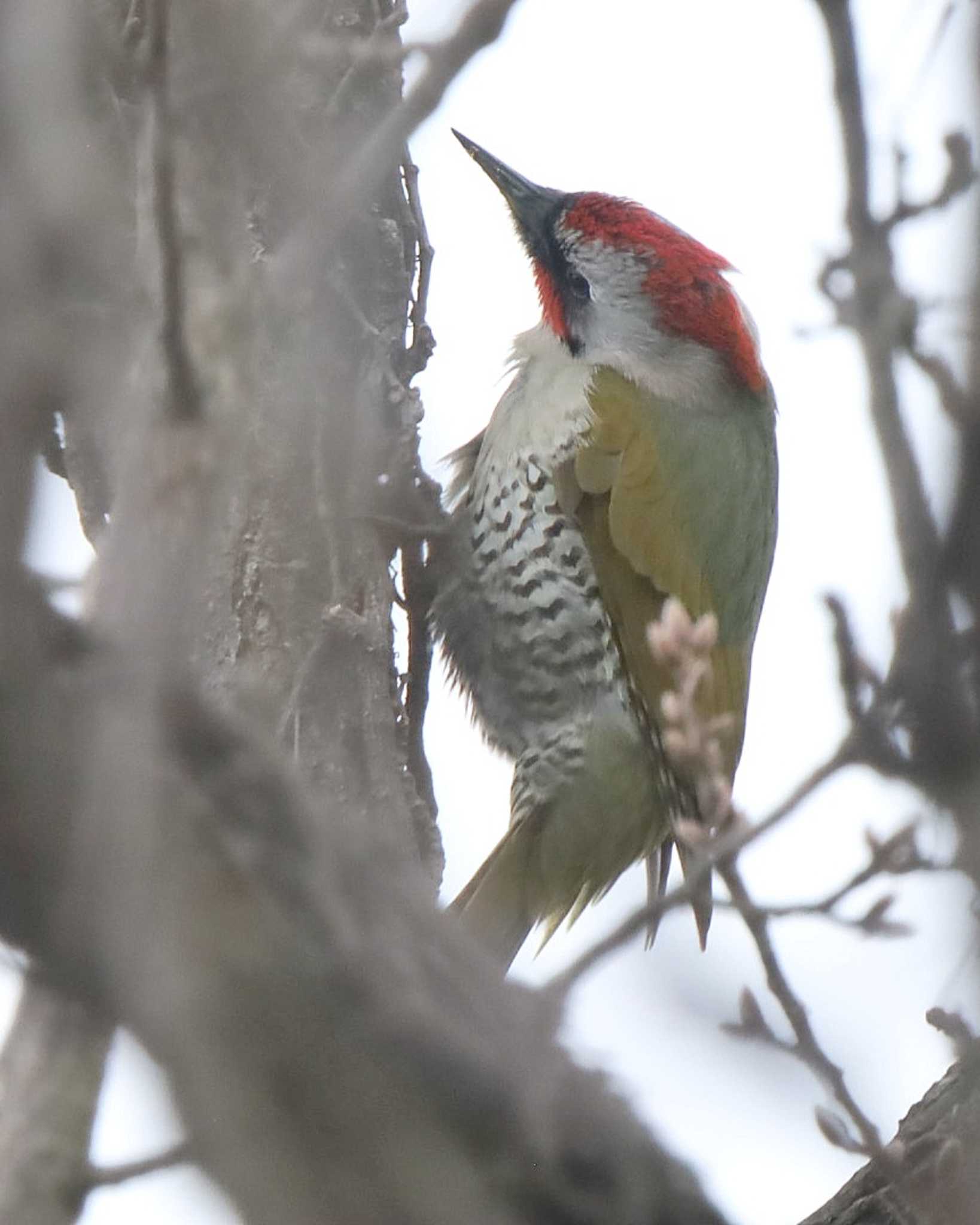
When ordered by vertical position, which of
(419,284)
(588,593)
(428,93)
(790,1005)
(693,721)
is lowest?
(790,1005)

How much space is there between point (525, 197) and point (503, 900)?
2124 millimetres

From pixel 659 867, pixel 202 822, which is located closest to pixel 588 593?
pixel 659 867

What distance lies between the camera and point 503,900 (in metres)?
4.44

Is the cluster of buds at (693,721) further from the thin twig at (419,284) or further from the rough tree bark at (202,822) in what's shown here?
the thin twig at (419,284)

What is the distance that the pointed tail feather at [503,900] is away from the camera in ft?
14.3

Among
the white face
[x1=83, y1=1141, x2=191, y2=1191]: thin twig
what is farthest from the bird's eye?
[x1=83, y1=1141, x2=191, y2=1191]: thin twig

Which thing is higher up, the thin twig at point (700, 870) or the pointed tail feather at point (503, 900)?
the pointed tail feather at point (503, 900)

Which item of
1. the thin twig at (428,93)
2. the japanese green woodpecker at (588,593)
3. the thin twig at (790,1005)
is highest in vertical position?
the japanese green woodpecker at (588,593)

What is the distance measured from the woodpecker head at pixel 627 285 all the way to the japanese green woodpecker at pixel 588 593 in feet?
0.30

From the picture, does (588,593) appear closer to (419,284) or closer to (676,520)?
(676,520)

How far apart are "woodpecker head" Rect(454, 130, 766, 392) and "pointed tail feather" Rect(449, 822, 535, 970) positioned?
145 centimetres

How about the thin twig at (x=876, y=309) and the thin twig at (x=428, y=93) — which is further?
the thin twig at (x=428, y=93)

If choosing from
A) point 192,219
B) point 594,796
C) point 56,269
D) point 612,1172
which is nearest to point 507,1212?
point 612,1172

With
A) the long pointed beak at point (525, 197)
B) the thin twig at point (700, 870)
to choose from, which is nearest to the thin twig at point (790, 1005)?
the thin twig at point (700, 870)
